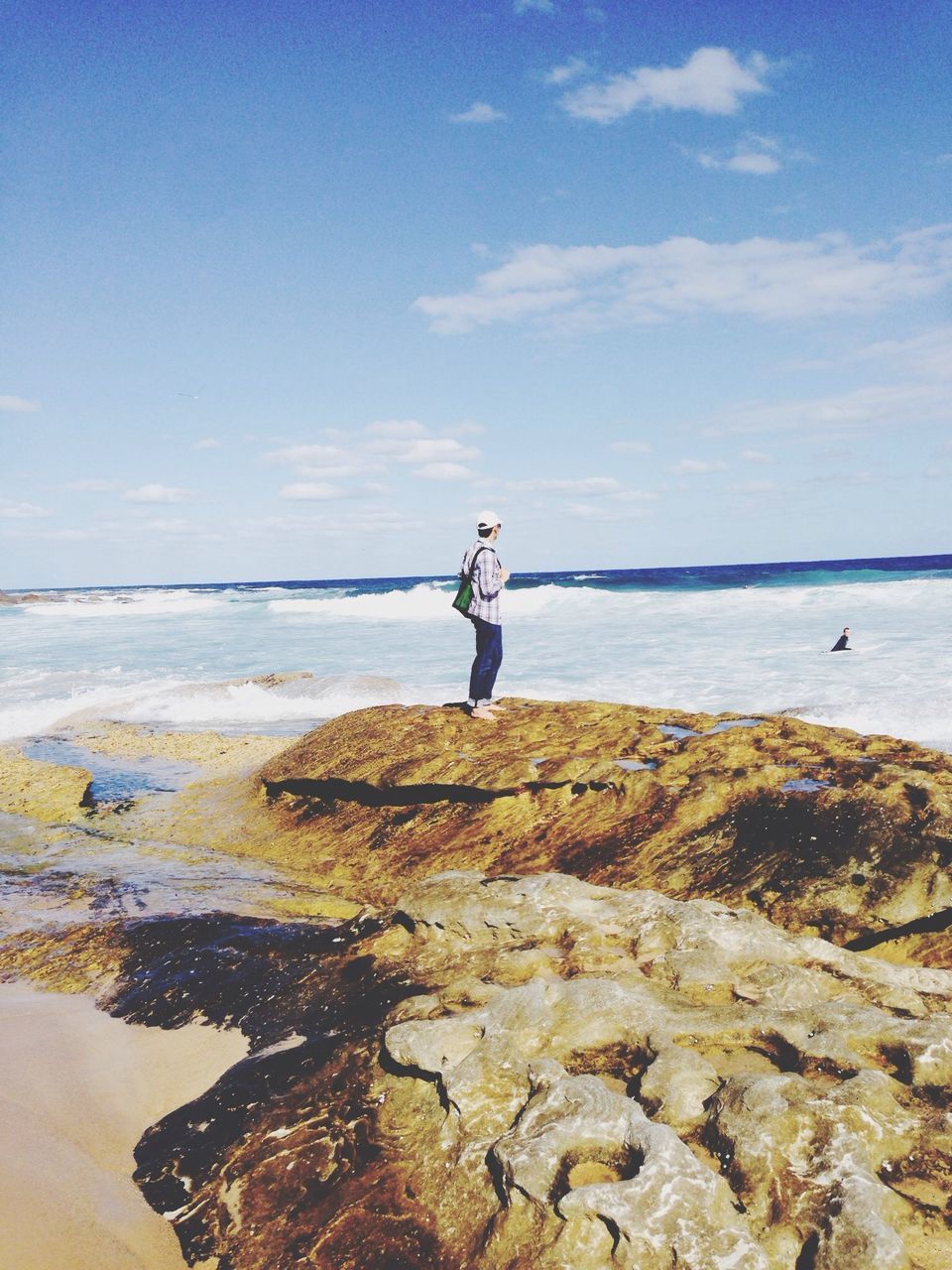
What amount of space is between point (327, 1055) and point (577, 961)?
1078 millimetres

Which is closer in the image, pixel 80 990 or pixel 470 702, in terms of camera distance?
pixel 80 990

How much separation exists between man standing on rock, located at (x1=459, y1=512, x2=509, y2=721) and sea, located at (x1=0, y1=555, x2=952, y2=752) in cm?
451

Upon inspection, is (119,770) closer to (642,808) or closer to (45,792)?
(45,792)

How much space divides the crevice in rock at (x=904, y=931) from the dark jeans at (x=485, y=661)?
12.2 ft

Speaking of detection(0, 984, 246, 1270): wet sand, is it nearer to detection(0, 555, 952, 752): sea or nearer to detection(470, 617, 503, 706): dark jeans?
detection(470, 617, 503, 706): dark jeans

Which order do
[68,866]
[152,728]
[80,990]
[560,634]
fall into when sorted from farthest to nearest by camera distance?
1. [560,634]
2. [152,728]
3. [68,866]
4. [80,990]

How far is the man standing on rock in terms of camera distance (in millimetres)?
6801

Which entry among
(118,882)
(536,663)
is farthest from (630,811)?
(536,663)

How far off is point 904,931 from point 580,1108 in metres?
2.46

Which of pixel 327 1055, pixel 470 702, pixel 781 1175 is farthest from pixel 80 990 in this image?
pixel 470 702

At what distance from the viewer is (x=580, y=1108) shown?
2211mm

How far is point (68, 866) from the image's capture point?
581 cm

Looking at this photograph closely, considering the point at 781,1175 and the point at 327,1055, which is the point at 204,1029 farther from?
the point at 781,1175

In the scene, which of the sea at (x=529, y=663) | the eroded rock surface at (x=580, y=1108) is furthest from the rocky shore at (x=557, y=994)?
the sea at (x=529, y=663)
